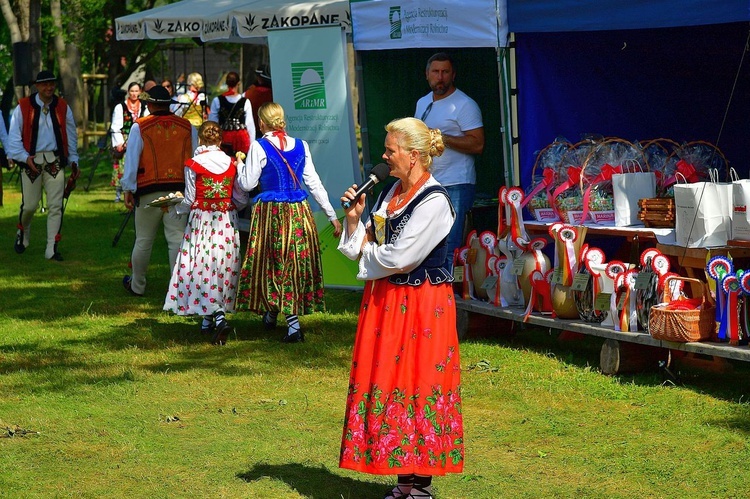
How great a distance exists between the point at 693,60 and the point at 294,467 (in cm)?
514

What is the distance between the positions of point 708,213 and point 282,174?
299 cm

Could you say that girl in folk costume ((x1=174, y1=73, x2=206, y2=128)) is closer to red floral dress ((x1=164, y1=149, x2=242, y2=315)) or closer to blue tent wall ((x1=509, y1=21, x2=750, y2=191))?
red floral dress ((x1=164, y1=149, x2=242, y2=315))

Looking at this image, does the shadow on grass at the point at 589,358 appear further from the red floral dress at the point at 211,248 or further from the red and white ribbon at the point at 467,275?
the red floral dress at the point at 211,248

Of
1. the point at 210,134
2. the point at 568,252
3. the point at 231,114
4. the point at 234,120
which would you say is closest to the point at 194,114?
the point at 231,114

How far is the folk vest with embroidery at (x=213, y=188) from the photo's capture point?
8.78 metres

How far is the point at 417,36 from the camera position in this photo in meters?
8.80

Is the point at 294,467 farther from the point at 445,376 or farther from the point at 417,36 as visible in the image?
the point at 417,36

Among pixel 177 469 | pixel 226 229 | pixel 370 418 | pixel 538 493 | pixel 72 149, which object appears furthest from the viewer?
pixel 72 149

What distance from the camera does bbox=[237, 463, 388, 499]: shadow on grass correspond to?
549 cm

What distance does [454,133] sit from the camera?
9039 mm

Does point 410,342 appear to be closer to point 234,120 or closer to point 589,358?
point 589,358

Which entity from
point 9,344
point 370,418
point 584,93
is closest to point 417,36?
point 584,93

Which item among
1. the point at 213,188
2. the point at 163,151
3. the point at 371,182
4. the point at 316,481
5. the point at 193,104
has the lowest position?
the point at 316,481

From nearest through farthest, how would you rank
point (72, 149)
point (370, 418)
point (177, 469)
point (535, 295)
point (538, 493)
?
point (370, 418)
point (538, 493)
point (177, 469)
point (535, 295)
point (72, 149)
